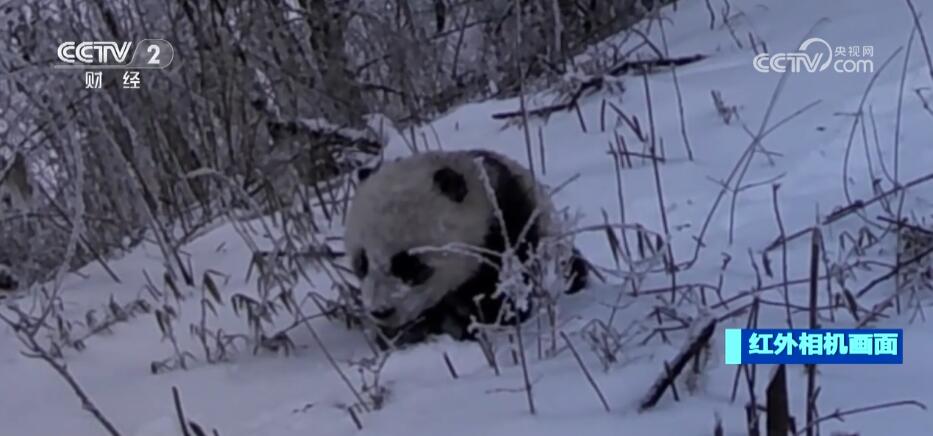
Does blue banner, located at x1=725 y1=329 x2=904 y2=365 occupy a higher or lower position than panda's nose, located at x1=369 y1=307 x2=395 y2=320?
lower

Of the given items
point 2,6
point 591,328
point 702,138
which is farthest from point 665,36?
point 591,328

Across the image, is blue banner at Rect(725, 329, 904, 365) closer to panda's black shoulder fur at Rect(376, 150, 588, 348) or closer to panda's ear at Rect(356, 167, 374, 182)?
panda's black shoulder fur at Rect(376, 150, 588, 348)

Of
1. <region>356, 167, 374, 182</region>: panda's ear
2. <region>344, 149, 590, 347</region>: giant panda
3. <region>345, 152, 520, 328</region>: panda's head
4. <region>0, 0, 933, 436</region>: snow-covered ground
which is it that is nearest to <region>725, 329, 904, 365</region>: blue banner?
<region>0, 0, 933, 436</region>: snow-covered ground

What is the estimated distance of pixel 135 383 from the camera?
128 inches

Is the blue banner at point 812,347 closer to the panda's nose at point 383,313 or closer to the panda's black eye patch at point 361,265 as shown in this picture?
the panda's nose at point 383,313

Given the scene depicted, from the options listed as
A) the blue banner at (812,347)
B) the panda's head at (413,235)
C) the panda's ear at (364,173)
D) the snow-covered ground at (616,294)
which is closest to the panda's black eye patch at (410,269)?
the panda's head at (413,235)

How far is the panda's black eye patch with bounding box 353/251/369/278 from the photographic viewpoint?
3297 mm

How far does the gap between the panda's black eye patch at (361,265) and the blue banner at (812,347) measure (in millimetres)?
848

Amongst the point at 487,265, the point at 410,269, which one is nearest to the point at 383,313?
the point at 410,269

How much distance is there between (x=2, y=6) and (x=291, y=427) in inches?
78.6

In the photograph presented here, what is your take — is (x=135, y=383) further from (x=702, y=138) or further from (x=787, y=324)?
(x=702, y=138)

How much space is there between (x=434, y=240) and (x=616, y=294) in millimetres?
421

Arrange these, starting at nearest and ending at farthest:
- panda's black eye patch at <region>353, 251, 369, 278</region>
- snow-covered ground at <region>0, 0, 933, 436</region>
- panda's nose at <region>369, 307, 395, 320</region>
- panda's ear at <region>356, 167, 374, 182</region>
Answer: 1. snow-covered ground at <region>0, 0, 933, 436</region>
2. panda's nose at <region>369, 307, 395, 320</region>
3. panda's black eye patch at <region>353, 251, 369, 278</region>
4. panda's ear at <region>356, 167, 374, 182</region>

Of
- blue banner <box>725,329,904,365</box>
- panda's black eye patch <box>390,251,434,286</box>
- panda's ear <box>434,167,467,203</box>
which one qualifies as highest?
panda's ear <box>434,167,467,203</box>
